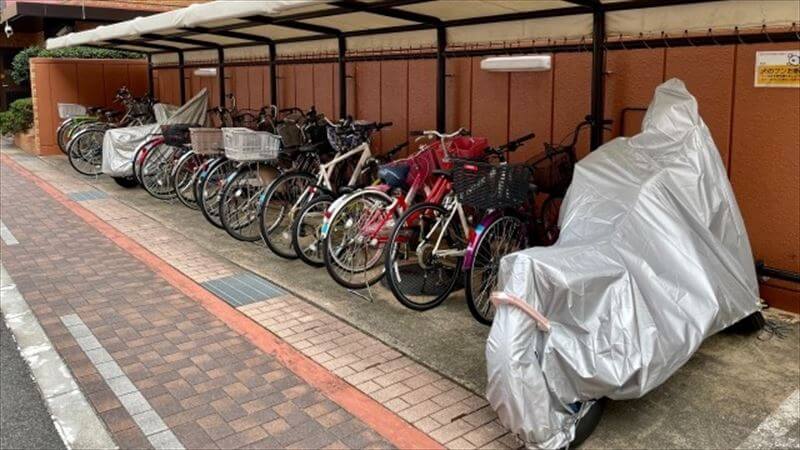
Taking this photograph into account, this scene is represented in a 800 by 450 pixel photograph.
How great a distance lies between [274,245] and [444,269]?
2.08 metres

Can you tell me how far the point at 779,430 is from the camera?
356 cm

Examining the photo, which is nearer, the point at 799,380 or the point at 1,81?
the point at 799,380

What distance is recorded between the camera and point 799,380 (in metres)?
4.11

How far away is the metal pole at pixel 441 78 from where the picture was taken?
6.93 metres

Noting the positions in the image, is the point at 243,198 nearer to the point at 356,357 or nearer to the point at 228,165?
the point at 228,165

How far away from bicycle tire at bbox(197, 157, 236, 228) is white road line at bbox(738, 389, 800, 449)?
5.89 meters

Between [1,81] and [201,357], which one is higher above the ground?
[1,81]

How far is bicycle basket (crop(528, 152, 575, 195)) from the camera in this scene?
19.1 feet

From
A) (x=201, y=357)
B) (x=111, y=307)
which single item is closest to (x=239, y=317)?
(x=201, y=357)

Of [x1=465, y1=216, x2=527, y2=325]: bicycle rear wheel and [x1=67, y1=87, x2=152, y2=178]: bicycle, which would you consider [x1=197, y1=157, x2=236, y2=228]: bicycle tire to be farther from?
[x1=67, y1=87, x2=152, y2=178]: bicycle

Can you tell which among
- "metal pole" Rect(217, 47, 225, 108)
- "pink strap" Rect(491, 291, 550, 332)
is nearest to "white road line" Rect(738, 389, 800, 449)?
"pink strap" Rect(491, 291, 550, 332)

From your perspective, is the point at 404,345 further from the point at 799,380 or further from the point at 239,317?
the point at 799,380

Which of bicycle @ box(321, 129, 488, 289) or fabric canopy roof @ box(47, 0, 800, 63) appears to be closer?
fabric canopy roof @ box(47, 0, 800, 63)

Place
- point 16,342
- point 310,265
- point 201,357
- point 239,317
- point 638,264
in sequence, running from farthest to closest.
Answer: point 310,265
point 239,317
point 16,342
point 201,357
point 638,264
